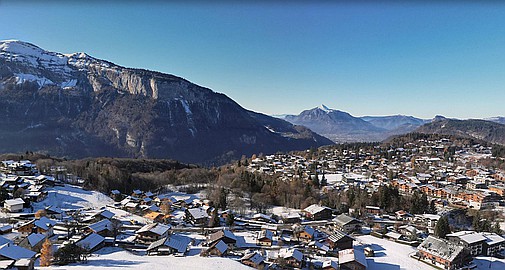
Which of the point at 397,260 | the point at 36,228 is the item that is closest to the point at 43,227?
the point at 36,228

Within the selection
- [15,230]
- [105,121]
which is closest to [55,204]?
[15,230]

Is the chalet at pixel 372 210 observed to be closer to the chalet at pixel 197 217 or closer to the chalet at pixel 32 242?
the chalet at pixel 197 217

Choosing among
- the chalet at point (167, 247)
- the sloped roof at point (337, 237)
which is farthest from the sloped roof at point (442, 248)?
the chalet at point (167, 247)

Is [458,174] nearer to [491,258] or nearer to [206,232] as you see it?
[491,258]

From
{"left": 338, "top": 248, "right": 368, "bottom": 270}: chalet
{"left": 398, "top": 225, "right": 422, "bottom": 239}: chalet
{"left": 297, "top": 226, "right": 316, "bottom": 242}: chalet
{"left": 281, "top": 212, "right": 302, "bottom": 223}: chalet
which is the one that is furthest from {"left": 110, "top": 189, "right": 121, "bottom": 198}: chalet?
{"left": 398, "top": 225, "right": 422, "bottom": 239}: chalet

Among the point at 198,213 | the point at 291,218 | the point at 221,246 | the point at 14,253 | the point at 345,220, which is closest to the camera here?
the point at 14,253

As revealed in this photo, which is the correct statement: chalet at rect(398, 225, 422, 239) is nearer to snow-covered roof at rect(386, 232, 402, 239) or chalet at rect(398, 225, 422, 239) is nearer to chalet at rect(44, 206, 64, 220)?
snow-covered roof at rect(386, 232, 402, 239)

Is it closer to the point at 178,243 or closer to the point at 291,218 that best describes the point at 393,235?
the point at 291,218
